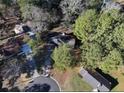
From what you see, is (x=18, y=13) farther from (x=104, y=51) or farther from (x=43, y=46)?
(x=104, y=51)

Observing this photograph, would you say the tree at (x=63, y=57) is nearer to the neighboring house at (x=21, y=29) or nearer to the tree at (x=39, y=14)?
the tree at (x=39, y=14)

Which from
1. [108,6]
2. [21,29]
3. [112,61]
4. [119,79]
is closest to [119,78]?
[119,79]

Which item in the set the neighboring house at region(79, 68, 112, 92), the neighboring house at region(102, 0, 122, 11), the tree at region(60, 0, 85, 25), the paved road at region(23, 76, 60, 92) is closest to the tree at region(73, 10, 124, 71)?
the neighboring house at region(79, 68, 112, 92)

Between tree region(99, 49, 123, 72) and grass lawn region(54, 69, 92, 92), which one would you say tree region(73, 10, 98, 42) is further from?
grass lawn region(54, 69, 92, 92)

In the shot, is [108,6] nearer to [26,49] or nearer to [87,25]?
[87,25]

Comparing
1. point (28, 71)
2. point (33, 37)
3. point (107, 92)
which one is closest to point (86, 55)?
point (107, 92)

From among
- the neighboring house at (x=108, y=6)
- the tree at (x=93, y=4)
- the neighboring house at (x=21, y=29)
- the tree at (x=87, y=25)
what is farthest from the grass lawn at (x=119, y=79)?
the neighboring house at (x=21, y=29)
